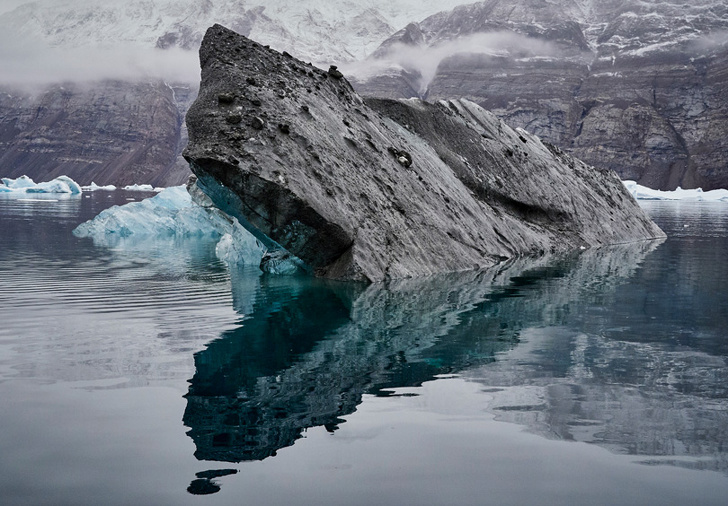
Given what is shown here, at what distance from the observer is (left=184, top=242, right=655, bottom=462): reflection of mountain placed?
22.9 feet

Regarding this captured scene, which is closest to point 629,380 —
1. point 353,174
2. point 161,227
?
point 353,174

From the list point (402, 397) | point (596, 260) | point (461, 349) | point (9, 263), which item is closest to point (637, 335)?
point (461, 349)

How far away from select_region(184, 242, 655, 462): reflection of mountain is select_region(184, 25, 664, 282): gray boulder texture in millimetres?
1345

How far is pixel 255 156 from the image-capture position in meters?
17.4

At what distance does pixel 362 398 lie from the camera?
25.4ft

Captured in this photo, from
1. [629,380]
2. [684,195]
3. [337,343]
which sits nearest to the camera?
[629,380]

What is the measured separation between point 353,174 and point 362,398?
13.2 metres

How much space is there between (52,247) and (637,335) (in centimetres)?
2410

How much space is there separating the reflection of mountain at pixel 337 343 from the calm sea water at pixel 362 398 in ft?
0.14

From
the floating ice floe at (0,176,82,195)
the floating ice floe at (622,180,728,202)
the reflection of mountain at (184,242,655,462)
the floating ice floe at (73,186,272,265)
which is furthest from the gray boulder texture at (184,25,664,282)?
the floating ice floe at (0,176,82,195)

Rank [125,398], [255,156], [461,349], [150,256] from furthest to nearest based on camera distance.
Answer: [150,256] < [255,156] < [461,349] < [125,398]

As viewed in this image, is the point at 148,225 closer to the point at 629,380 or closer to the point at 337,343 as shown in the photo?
the point at 337,343

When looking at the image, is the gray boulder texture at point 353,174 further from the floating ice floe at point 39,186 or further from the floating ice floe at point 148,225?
the floating ice floe at point 39,186

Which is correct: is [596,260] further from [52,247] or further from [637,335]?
[52,247]
